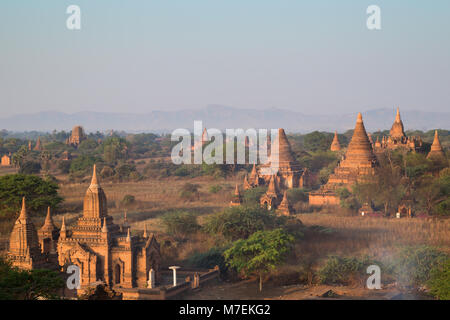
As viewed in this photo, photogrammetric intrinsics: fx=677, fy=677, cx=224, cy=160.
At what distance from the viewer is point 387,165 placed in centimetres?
5106

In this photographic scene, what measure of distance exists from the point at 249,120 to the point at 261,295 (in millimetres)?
144244

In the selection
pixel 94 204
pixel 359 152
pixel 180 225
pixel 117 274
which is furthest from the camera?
pixel 359 152

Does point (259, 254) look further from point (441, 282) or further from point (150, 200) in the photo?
point (150, 200)

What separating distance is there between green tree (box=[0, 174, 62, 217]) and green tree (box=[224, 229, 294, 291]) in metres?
15.8

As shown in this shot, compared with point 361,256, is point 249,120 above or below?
above

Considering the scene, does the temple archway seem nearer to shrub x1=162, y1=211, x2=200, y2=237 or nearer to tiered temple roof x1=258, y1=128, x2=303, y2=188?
shrub x1=162, y1=211, x2=200, y2=237

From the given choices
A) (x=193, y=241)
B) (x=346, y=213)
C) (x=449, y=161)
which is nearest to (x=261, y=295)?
(x=193, y=241)

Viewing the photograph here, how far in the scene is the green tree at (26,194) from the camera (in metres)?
40.0

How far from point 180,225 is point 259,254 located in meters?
7.92

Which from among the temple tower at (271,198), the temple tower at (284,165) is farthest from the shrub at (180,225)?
the temple tower at (284,165)

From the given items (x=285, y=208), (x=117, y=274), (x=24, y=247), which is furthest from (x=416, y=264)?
(x=285, y=208)

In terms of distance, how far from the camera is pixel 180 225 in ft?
115

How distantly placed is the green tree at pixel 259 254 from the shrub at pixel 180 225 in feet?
20.4
